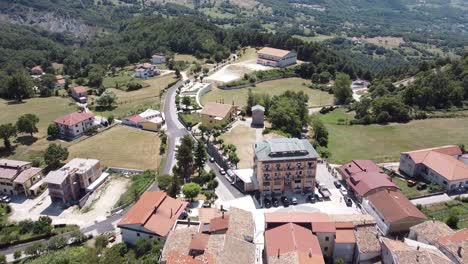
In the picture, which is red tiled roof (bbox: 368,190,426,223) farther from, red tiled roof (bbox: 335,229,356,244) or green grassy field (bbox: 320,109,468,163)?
green grassy field (bbox: 320,109,468,163)

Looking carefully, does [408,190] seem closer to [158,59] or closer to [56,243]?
[56,243]

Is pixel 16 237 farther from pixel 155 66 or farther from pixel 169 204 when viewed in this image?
pixel 155 66

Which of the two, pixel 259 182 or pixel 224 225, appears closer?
pixel 224 225

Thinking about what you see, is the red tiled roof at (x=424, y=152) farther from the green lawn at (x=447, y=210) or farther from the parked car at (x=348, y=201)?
the parked car at (x=348, y=201)

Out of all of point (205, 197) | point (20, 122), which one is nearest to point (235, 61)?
point (20, 122)

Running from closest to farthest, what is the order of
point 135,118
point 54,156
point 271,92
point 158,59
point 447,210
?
point 447,210 → point 54,156 → point 135,118 → point 271,92 → point 158,59

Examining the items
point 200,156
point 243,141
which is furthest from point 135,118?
point 200,156

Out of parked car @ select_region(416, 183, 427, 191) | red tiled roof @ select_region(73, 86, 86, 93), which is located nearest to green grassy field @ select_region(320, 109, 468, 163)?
parked car @ select_region(416, 183, 427, 191)
